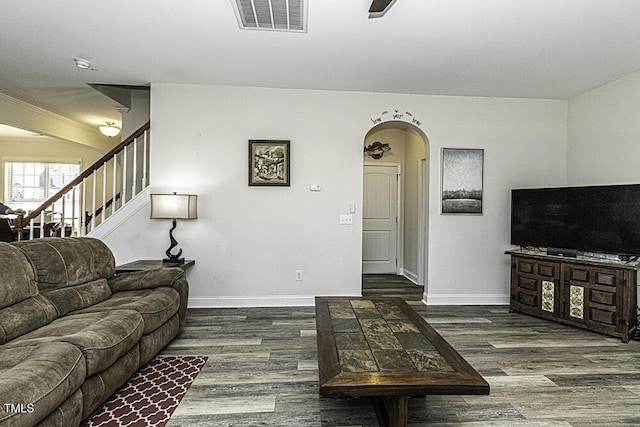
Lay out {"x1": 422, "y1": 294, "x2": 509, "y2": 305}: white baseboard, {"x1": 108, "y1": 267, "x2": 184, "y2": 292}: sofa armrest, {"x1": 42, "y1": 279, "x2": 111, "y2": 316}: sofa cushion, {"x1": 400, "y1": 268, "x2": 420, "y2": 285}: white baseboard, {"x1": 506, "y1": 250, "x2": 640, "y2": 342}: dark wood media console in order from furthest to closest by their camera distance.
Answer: {"x1": 400, "y1": 268, "x2": 420, "y2": 285}: white baseboard → {"x1": 422, "y1": 294, "x2": 509, "y2": 305}: white baseboard → {"x1": 506, "y1": 250, "x2": 640, "y2": 342}: dark wood media console → {"x1": 108, "y1": 267, "x2": 184, "y2": 292}: sofa armrest → {"x1": 42, "y1": 279, "x2": 111, "y2": 316}: sofa cushion

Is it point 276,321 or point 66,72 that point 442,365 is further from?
point 66,72

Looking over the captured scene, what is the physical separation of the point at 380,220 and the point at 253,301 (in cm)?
335

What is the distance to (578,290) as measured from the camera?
152 inches

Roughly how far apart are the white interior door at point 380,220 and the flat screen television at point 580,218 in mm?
2652

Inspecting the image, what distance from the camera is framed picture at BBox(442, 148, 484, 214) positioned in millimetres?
4820

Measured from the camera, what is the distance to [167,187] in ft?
14.8

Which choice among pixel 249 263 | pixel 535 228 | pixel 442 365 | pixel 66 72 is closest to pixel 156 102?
pixel 66 72

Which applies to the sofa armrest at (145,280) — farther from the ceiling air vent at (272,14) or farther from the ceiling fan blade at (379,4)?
the ceiling fan blade at (379,4)

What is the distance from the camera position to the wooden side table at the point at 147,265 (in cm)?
370

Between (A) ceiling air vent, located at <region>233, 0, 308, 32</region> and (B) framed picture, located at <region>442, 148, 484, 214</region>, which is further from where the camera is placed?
(B) framed picture, located at <region>442, 148, 484, 214</region>

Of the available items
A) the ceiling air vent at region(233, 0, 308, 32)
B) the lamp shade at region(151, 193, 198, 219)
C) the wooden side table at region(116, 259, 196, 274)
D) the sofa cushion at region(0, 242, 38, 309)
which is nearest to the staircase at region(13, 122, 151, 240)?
the lamp shade at region(151, 193, 198, 219)

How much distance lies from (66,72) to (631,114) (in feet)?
20.4

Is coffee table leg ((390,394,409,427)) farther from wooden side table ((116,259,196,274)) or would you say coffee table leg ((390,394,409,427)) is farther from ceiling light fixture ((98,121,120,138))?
ceiling light fixture ((98,121,120,138))

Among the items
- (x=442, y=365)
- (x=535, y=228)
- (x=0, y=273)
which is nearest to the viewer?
(x=442, y=365)
